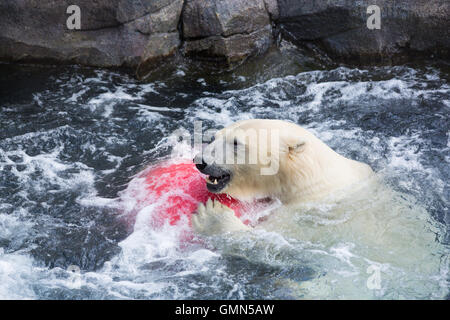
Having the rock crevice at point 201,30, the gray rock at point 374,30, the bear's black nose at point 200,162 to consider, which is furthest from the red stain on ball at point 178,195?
the gray rock at point 374,30

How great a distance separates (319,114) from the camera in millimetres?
7203

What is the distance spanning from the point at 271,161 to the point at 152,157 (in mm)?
1876

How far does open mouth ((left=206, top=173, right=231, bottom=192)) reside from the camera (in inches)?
194

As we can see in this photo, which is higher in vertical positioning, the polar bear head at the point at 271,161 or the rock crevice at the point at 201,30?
the rock crevice at the point at 201,30

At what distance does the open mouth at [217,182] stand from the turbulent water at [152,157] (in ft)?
1.49

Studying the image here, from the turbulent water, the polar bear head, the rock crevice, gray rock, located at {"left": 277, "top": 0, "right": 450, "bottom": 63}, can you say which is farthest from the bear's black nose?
gray rock, located at {"left": 277, "top": 0, "right": 450, "bottom": 63}

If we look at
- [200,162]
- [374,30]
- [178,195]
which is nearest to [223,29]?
[374,30]

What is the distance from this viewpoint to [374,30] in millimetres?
7988

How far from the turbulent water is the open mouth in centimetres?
45

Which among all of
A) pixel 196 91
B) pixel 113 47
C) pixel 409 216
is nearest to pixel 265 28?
pixel 196 91

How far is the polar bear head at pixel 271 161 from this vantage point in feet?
15.8

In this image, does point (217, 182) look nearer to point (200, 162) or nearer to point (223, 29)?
point (200, 162)

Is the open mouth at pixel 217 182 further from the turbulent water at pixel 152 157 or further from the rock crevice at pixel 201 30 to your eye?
the rock crevice at pixel 201 30
